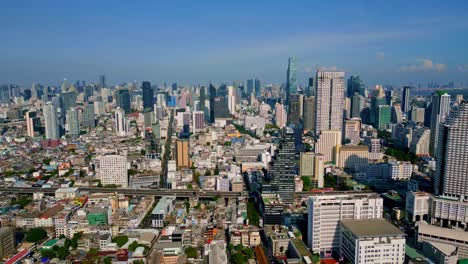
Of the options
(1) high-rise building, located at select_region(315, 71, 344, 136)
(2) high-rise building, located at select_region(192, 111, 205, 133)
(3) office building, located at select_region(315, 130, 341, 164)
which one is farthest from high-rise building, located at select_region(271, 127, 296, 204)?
(2) high-rise building, located at select_region(192, 111, 205, 133)

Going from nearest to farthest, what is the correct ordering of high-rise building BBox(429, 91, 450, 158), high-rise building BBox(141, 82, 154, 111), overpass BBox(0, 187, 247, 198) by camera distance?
1. overpass BBox(0, 187, 247, 198)
2. high-rise building BBox(429, 91, 450, 158)
3. high-rise building BBox(141, 82, 154, 111)

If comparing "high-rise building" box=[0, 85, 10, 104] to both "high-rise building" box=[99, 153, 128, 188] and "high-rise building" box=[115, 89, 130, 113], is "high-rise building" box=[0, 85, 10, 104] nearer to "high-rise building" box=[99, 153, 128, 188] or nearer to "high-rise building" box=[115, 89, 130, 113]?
"high-rise building" box=[115, 89, 130, 113]

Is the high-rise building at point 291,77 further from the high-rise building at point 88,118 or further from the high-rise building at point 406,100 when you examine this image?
the high-rise building at point 88,118

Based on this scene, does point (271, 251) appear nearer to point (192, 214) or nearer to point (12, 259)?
point (192, 214)

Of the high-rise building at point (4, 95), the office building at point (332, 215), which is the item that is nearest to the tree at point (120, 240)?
the office building at point (332, 215)

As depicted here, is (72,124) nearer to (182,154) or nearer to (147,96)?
(147,96)

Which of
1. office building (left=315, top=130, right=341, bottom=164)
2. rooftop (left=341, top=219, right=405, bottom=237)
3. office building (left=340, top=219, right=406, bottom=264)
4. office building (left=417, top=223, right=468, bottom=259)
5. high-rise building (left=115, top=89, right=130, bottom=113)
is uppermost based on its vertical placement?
high-rise building (left=115, top=89, right=130, bottom=113)

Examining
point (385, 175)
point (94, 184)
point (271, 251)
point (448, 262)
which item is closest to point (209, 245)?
point (271, 251)
